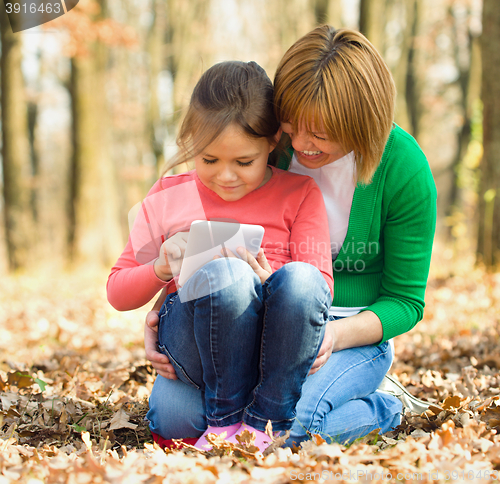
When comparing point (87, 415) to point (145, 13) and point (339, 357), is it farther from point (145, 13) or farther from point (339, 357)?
point (145, 13)

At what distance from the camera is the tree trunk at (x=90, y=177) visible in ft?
27.3

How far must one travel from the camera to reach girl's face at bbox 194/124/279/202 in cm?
191

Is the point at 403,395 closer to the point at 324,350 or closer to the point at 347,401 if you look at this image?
the point at 347,401

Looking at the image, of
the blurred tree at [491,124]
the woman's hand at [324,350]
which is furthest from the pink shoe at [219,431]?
the blurred tree at [491,124]

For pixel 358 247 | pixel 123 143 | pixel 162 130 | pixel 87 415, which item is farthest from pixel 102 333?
pixel 123 143

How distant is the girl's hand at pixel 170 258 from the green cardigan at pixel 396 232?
2.34 feet

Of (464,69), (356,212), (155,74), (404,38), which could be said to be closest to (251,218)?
(356,212)

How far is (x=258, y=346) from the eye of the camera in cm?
176

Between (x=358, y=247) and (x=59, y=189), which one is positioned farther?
(x=59, y=189)

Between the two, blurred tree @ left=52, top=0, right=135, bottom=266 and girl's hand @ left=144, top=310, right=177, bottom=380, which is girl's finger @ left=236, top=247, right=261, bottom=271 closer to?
girl's hand @ left=144, top=310, right=177, bottom=380

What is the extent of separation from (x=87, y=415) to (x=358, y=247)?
4.49 feet

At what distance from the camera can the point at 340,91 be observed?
187 cm

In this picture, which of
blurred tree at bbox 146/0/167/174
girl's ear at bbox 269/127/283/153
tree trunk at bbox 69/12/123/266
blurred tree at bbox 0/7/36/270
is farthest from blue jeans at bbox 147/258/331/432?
blurred tree at bbox 146/0/167/174

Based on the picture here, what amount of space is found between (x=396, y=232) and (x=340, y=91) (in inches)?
25.2
